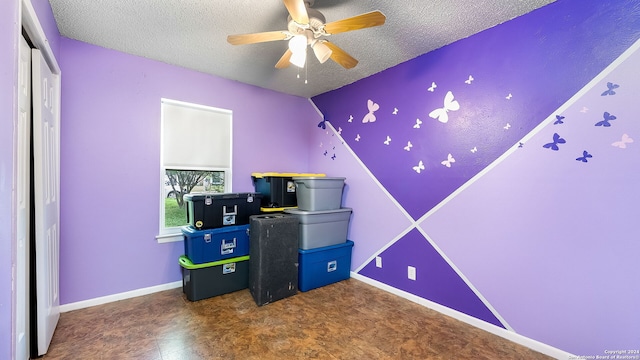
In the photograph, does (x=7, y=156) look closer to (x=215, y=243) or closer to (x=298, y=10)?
(x=298, y=10)

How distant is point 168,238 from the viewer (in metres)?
2.96

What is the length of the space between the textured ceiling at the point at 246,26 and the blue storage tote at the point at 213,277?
83.1 inches

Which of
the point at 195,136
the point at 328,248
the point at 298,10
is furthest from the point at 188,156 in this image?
the point at 298,10

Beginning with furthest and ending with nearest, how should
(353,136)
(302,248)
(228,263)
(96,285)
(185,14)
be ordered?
(353,136) < (302,248) < (228,263) < (96,285) < (185,14)

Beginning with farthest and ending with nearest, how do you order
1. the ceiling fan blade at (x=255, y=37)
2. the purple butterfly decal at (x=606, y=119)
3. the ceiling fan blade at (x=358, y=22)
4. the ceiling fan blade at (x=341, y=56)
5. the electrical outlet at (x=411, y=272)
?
the electrical outlet at (x=411, y=272)
the ceiling fan blade at (x=341, y=56)
the ceiling fan blade at (x=255, y=37)
the purple butterfly decal at (x=606, y=119)
the ceiling fan blade at (x=358, y=22)

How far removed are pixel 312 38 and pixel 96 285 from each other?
2964 mm

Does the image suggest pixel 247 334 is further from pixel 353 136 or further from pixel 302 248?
pixel 353 136

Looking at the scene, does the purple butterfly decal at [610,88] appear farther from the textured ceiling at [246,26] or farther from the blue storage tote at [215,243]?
the blue storage tote at [215,243]

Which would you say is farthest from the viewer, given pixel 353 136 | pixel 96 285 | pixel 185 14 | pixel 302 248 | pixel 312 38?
pixel 353 136

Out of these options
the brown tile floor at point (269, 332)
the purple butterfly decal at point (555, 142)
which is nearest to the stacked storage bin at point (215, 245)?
the brown tile floor at point (269, 332)

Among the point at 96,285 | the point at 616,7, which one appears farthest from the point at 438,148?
the point at 96,285

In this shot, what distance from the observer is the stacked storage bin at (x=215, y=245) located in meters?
2.68

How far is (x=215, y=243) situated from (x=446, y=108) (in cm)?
264

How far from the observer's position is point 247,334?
2127mm
